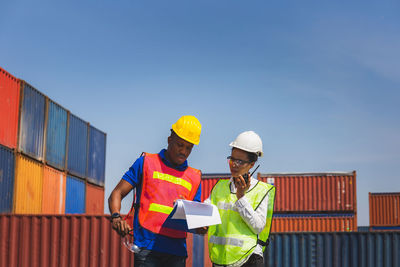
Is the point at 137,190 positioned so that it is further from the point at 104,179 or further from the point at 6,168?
the point at 104,179

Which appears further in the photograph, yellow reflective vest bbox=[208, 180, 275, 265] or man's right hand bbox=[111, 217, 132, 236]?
yellow reflective vest bbox=[208, 180, 275, 265]

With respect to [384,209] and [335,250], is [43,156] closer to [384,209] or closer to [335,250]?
[335,250]

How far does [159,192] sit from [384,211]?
1350 inches

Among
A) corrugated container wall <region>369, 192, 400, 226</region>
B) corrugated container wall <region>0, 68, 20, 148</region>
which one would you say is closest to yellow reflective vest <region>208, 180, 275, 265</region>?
corrugated container wall <region>0, 68, 20, 148</region>

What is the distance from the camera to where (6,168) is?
17859 mm

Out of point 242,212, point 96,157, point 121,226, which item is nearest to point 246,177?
point 242,212

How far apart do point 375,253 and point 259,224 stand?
35.7 feet

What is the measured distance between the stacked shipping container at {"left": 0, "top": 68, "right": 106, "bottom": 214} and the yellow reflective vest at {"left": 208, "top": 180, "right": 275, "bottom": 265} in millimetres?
14365

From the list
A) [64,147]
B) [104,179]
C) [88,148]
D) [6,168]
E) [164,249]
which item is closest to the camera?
[164,249]

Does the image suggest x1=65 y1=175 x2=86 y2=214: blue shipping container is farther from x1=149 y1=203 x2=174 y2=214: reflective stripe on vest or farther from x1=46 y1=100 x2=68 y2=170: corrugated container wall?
x1=149 y1=203 x2=174 y2=214: reflective stripe on vest

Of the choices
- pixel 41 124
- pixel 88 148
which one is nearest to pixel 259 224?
pixel 41 124

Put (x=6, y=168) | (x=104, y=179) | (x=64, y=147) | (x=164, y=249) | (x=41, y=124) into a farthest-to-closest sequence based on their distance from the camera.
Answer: (x=104, y=179), (x=64, y=147), (x=41, y=124), (x=6, y=168), (x=164, y=249)

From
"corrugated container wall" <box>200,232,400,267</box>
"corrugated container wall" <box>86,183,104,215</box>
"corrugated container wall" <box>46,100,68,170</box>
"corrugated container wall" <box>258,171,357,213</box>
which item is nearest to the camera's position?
"corrugated container wall" <box>200,232,400,267</box>

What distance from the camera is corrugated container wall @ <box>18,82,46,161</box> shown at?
19.8 m
